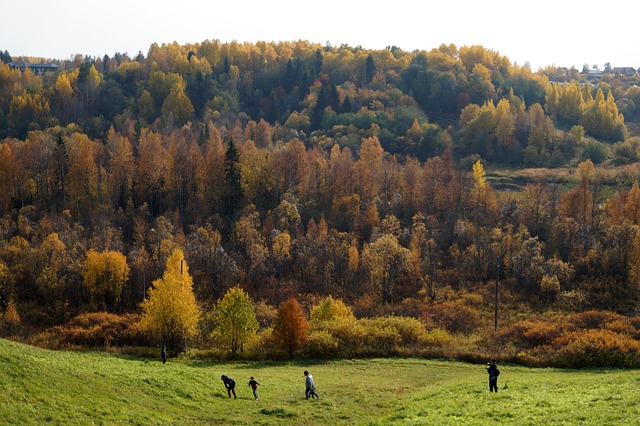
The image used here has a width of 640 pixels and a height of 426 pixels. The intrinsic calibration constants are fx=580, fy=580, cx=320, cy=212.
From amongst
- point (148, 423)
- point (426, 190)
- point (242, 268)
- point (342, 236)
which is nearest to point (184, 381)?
point (148, 423)

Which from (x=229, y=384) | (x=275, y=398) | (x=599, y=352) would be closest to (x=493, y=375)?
(x=275, y=398)

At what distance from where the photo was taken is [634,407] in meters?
22.6

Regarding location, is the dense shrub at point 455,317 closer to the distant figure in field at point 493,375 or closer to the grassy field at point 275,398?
the grassy field at point 275,398

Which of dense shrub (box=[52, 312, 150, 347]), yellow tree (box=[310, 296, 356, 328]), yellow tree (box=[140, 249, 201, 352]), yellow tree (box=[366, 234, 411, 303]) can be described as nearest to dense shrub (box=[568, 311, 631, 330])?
yellow tree (box=[366, 234, 411, 303])

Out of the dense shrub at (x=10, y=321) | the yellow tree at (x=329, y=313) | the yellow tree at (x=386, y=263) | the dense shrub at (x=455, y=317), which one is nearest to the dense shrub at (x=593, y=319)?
the dense shrub at (x=455, y=317)

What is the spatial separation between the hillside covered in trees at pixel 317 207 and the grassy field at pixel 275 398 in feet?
60.6

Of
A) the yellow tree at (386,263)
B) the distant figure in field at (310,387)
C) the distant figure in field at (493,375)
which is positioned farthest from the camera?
the yellow tree at (386,263)

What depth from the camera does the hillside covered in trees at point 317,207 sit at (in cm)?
6750

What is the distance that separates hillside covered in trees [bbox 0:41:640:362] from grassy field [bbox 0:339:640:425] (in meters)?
18.5

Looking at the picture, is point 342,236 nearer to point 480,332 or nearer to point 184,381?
point 480,332

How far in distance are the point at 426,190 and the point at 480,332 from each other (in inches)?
1519

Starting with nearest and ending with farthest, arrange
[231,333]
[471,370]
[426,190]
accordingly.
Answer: [471,370], [231,333], [426,190]

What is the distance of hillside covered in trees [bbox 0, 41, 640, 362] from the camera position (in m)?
67.5

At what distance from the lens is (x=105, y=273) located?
215 feet
